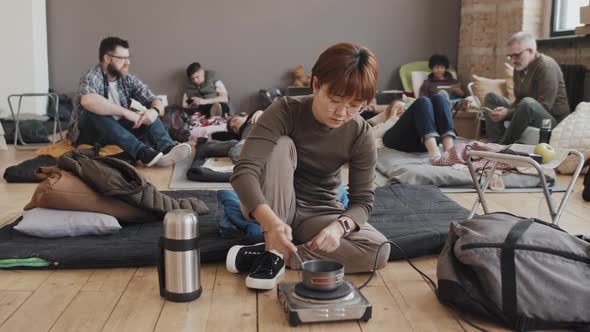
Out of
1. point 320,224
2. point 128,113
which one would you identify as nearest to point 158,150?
point 128,113

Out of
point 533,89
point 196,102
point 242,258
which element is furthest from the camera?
point 196,102

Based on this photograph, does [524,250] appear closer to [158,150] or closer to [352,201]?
[352,201]

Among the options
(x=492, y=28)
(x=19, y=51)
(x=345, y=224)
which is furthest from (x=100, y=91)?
(x=492, y=28)

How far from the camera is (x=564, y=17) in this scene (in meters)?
5.97

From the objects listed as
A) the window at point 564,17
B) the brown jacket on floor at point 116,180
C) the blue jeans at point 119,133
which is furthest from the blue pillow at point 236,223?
the window at point 564,17

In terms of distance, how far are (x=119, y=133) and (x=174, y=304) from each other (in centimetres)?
283

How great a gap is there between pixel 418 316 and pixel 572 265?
46 cm

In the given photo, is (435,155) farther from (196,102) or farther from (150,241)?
(196,102)

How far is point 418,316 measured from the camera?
186 cm

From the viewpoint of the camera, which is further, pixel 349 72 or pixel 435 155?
pixel 435 155

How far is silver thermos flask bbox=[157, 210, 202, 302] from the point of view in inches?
73.4

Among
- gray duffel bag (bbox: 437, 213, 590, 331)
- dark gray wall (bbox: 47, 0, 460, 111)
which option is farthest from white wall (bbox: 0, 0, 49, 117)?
gray duffel bag (bbox: 437, 213, 590, 331)

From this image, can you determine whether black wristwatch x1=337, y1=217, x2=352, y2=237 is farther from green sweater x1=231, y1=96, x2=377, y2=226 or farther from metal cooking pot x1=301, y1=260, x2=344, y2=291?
metal cooking pot x1=301, y1=260, x2=344, y2=291

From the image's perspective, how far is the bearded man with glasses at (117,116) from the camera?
175 inches
